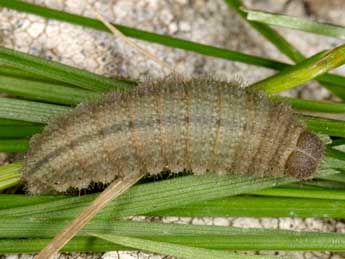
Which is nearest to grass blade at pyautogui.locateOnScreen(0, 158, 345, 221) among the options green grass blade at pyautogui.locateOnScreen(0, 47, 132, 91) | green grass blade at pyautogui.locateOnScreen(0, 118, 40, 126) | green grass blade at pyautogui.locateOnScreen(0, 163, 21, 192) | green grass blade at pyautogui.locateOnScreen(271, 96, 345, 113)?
green grass blade at pyautogui.locateOnScreen(0, 163, 21, 192)

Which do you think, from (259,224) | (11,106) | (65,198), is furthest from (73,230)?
(259,224)

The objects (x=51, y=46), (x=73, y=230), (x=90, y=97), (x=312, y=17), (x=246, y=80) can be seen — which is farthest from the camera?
(x=312, y=17)

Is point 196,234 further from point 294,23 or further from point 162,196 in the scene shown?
point 294,23

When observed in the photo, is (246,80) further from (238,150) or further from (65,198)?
(65,198)

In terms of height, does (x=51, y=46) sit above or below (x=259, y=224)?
above

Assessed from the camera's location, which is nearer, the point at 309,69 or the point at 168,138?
the point at 168,138

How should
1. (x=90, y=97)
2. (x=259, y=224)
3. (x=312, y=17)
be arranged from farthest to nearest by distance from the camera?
(x=312, y=17), (x=259, y=224), (x=90, y=97)

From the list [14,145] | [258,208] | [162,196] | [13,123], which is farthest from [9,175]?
[258,208]
